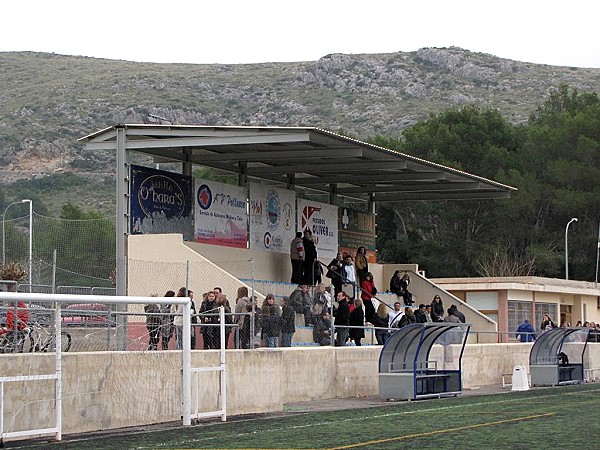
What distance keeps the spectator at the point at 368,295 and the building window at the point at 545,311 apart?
18382 millimetres

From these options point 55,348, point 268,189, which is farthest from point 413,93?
point 55,348

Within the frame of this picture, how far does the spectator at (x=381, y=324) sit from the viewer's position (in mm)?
27125

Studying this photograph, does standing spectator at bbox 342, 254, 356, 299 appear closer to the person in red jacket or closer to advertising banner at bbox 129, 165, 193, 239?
advertising banner at bbox 129, 165, 193, 239

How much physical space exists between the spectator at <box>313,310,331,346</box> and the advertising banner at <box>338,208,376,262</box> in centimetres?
1390

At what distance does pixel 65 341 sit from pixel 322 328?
9.05 meters

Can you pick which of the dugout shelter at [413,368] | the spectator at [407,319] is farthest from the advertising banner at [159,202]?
the dugout shelter at [413,368]

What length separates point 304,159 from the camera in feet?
109

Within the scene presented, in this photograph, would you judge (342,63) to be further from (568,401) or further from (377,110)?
(568,401)

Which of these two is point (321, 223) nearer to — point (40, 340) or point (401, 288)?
point (401, 288)

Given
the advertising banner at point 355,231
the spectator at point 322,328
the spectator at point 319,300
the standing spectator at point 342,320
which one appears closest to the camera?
the spectator at point 322,328

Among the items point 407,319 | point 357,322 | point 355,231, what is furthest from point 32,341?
point 355,231

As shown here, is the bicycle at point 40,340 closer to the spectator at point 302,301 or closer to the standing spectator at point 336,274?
the spectator at point 302,301

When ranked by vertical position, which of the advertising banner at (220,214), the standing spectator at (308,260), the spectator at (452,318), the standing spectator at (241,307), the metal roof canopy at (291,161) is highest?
the metal roof canopy at (291,161)

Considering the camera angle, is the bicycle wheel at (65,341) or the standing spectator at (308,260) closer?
the bicycle wheel at (65,341)
